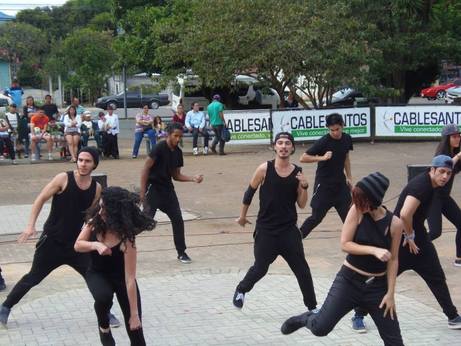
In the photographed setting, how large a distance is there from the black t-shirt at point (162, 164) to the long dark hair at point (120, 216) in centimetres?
385

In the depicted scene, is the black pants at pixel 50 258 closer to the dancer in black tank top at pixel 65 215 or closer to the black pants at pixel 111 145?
the dancer in black tank top at pixel 65 215

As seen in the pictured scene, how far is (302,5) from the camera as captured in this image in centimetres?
2328

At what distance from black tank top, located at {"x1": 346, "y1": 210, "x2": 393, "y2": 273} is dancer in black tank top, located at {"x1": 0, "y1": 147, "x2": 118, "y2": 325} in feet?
8.03

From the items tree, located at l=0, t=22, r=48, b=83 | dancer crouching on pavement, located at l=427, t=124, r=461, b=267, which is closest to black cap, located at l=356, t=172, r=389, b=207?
dancer crouching on pavement, located at l=427, t=124, r=461, b=267

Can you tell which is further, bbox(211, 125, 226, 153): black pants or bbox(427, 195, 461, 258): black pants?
bbox(211, 125, 226, 153): black pants

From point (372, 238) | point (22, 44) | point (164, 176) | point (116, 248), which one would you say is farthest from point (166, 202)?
point (22, 44)

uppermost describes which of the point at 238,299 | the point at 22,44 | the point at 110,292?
the point at 22,44

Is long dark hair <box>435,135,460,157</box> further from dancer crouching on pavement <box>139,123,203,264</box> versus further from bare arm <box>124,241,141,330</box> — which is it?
bare arm <box>124,241,141,330</box>

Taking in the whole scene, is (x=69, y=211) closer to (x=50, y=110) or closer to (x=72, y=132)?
(x=72, y=132)

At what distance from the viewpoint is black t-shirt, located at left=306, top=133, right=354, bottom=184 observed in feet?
31.0

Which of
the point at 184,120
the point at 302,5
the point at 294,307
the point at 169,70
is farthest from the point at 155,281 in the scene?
the point at 169,70

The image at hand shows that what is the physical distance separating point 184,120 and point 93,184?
16.1 metres

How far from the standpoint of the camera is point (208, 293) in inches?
322

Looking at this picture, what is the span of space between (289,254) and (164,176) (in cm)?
278
